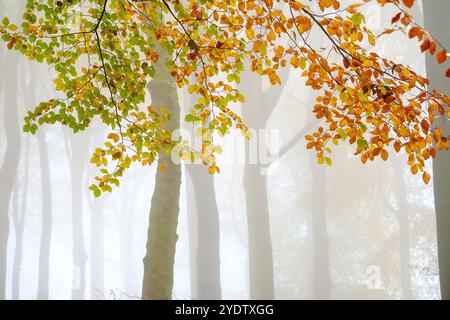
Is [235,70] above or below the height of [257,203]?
below

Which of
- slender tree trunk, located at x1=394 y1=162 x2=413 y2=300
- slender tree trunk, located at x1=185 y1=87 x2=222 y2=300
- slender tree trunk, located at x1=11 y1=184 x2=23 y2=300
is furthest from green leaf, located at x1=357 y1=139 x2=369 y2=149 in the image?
slender tree trunk, located at x1=11 y1=184 x2=23 y2=300

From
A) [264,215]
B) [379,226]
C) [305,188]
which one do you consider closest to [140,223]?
[305,188]

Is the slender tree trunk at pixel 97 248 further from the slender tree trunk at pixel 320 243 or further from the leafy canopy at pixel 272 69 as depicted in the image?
the leafy canopy at pixel 272 69

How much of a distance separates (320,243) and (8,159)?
12.0 m

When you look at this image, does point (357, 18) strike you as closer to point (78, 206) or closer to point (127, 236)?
point (78, 206)

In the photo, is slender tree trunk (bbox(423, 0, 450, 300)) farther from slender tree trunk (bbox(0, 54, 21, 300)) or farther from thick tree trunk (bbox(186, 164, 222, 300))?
slender tree trunk (bbox(0, 54, 21, 300))

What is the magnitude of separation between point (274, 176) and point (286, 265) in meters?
4.83

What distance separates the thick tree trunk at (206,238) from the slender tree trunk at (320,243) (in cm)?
673

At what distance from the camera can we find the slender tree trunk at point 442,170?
12.8 ft

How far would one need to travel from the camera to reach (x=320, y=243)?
1664cm

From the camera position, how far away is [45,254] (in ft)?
68.3

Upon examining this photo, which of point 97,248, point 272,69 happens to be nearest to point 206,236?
point 272,69

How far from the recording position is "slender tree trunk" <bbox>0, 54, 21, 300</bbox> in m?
15.1

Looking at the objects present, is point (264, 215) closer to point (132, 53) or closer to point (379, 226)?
point (132, 53)
